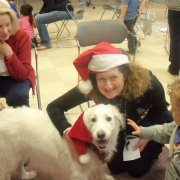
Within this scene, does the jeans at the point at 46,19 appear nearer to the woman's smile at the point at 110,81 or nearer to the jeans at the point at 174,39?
the jeans at the point at 174,39

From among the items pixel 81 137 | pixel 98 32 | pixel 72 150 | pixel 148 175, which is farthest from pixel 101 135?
pixel 98 32

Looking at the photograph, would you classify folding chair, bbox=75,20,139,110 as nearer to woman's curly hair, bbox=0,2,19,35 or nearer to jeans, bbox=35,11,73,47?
woman's curly hair, bbox=0,2,19,35

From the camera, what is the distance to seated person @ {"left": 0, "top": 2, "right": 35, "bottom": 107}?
5.70 feet

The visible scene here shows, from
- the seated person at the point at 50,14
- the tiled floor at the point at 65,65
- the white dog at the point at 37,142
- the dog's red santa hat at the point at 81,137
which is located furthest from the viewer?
the seated person at the point at 50,14

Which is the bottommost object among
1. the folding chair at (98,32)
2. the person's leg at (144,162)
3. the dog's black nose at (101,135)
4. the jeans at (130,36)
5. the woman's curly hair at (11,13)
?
the person's leg at (144,162)

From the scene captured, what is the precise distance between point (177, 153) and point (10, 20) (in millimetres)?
1436

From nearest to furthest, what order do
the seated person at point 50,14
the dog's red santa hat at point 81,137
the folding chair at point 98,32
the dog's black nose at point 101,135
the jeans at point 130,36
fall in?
the dog's black nose at point 101,135, the dog's red santa hat at point 81,137, the folding chair at point 98,32, the jeans at point 130,36, the seated person at point 50,14

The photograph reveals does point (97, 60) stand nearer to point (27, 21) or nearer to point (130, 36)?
point (130, 36)

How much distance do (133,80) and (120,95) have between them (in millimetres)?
162

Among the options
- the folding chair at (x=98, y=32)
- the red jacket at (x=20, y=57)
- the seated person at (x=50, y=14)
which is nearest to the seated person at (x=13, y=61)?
the red jacket at (x=20, y=57)

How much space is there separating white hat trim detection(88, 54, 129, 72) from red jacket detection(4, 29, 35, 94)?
2.19 feet

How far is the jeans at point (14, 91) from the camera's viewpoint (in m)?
1.77

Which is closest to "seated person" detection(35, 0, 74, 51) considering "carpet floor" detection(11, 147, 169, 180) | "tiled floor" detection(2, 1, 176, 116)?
"tiled floor" detection(2, 1, 176, 116)

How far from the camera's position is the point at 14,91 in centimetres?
179
